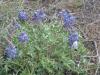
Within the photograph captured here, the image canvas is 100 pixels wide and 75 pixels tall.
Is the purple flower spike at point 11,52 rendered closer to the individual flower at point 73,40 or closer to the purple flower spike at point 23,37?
the purple flower spike at point 23,37

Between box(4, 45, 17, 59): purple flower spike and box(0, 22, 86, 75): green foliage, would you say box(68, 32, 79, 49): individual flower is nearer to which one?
box(0, 22, 86, 75): green foliage

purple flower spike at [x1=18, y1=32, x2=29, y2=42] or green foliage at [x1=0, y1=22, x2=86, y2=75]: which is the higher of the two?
purple flower spike at [x1=18, y1=32, x2=29, y2=42]

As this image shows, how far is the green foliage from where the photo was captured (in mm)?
2621

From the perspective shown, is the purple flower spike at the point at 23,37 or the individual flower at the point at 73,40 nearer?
the purple flower spike at the point at 23,37

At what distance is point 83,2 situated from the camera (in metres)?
3.72

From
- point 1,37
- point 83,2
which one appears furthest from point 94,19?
point 1,37

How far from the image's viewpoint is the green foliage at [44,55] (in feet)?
8.60

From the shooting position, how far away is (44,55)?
8.88 ft

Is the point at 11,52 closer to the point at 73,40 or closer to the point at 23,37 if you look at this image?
the point at 23,37

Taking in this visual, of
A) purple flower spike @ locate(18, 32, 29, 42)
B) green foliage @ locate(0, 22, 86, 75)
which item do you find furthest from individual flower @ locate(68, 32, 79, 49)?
purple flower spike @ locate(18, 32, 29, 42)

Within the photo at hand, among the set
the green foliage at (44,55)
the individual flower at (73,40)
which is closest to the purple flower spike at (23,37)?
the green foliage at (44,55)

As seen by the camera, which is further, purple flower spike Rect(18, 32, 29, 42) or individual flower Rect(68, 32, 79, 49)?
individual flower Rect(68, 32, 79, 49)

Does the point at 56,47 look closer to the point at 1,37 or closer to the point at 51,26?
Result: the point at 51,26

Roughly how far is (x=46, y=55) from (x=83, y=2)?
1.20 meters
